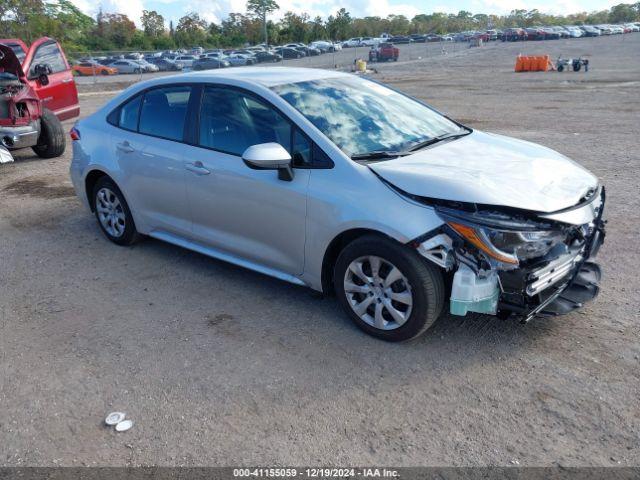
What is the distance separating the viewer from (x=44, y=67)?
10688mm

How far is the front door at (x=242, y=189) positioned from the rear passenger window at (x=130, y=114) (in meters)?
0.93

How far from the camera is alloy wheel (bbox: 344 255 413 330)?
374 centimetres

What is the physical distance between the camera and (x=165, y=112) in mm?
5152

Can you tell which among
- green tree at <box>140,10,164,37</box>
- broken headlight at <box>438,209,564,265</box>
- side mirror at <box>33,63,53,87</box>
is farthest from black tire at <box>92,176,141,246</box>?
green tree at <box>140,10,164,37</box>

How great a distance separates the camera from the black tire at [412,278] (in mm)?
3602

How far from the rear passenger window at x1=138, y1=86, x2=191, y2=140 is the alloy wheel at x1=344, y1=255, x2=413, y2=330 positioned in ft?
6.63

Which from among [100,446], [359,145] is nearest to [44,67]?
[359,145]

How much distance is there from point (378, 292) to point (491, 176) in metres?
1.02

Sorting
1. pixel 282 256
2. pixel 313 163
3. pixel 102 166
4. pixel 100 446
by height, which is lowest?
pixel 100 446

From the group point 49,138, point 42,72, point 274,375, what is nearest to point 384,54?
point 42,72

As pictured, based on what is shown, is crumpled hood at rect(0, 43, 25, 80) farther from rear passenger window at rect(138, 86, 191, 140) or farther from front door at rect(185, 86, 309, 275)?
front door at rect(185, 86, 309, 275)

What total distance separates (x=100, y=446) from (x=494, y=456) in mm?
1965

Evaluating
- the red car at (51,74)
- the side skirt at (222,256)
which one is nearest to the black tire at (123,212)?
the side skirt at (222,256)

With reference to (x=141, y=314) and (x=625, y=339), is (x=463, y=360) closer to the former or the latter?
(x=625, y=339)
